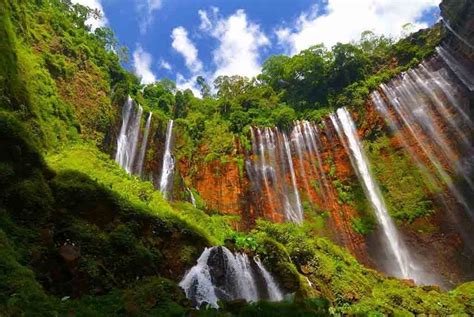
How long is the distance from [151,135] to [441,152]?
18522 mm

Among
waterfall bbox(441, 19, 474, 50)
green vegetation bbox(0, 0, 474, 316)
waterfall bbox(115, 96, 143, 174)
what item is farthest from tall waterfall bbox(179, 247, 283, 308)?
waterfall bbox(441, 19, 474, 50)

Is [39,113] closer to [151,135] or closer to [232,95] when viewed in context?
[151,135]

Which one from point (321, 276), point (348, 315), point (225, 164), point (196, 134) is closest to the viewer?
point (348, 315)

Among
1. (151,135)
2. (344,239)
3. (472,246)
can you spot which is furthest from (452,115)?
(151,135)

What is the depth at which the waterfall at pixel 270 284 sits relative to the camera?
1349cm

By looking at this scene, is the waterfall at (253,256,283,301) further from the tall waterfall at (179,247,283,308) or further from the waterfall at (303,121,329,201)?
the waterfall at (303,121,329,201)

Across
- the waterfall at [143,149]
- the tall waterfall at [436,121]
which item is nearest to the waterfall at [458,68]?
the tall waterfall at [436,121]

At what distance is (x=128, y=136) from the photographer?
26.5m

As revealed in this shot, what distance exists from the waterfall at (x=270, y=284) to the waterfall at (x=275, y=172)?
44.0 feet

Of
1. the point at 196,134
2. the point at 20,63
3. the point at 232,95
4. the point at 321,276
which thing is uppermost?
the point at 232,95

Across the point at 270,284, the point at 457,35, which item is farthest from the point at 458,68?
the point at 270,284

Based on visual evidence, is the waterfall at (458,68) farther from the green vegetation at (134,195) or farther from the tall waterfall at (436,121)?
the green vegetation at (134,195)

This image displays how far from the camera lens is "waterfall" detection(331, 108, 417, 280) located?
79.6 feet

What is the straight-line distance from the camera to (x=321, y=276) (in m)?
16.6
